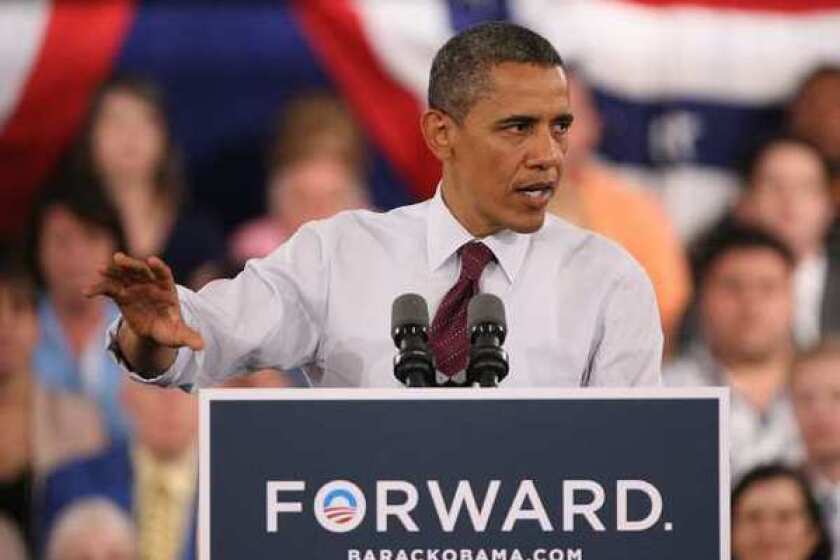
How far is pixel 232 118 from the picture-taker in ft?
13.2

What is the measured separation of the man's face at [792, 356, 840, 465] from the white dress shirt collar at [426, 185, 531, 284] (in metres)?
1.97

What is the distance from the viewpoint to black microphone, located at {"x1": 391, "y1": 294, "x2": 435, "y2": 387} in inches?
81.3

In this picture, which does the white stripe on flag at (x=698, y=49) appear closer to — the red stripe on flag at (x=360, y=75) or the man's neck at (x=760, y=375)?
the red stripe on flag at (x=360, y=75)

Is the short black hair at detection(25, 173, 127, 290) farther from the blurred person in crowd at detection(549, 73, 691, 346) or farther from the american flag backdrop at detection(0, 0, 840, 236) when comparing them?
the blurred person in crowd at detection(549, 73, 691, 346)

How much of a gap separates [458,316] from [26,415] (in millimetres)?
1926

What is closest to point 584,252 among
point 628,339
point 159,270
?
point 628,339

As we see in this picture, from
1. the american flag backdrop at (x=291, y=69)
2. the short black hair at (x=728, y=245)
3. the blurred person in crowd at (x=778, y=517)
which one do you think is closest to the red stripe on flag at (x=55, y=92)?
the american flag backdrop at (x=291, y=69)

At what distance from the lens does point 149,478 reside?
Answer: 4.00m

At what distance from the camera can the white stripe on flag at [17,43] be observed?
158 inches

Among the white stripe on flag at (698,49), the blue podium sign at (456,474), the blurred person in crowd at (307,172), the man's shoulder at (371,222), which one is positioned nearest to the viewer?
the blue podium sign at (456,474)

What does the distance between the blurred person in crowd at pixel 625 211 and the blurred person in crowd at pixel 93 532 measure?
1140mm

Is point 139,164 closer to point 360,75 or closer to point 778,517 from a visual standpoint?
point 360,75

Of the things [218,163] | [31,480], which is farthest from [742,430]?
[31,480]

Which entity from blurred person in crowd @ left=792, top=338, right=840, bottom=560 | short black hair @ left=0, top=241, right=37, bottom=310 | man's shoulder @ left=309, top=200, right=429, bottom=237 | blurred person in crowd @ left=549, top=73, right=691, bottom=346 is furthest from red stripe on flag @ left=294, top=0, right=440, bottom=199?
man's shoulder @ left=309, top=200, right=429, bottom=237
